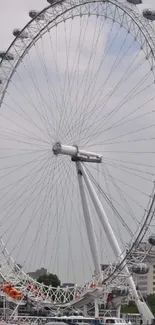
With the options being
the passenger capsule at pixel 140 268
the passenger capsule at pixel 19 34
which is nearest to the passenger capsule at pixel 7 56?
the passenger capsule at pixel 19 34

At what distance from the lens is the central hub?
72.8 metres

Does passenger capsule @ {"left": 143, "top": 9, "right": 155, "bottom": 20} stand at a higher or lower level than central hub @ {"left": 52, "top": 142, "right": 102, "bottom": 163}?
higher

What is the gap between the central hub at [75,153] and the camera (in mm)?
72750

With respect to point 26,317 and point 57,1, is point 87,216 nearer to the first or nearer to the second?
point 26,317

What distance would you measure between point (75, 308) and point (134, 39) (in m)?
25.4

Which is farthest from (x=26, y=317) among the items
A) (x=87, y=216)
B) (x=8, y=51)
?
(x=8, y=51)

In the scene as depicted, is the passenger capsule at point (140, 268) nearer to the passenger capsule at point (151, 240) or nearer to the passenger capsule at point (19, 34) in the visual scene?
the passenger capsule at point (151, 240)

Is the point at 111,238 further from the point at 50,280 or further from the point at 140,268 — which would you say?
the point at 50,280

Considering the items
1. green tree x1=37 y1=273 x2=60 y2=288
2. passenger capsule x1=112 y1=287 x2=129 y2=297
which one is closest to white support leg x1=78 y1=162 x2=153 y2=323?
passenger capsule x1=112 y1=287 x2=129 y2=297

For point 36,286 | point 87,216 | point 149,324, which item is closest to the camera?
point 149,324

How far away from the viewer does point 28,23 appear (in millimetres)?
82375

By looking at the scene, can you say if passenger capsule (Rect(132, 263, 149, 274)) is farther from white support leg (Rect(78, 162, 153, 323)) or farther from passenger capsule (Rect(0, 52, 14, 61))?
passenger capsule (Rect(0, 52, 14, 61))

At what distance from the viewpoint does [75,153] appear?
7362 centimetres

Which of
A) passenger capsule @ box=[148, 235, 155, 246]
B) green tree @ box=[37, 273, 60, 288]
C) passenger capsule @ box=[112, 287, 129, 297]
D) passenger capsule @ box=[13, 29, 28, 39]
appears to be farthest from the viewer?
green tree @ box=[37, 273, 60, 288]
